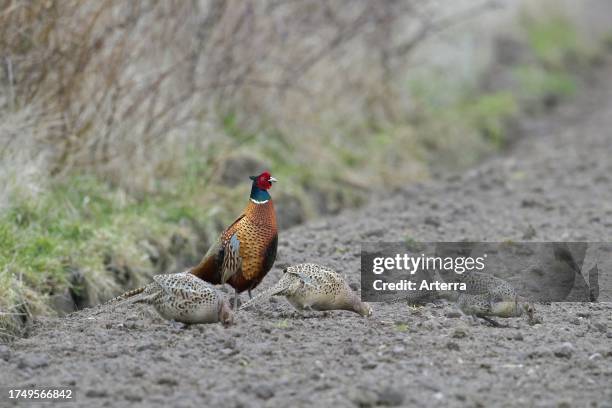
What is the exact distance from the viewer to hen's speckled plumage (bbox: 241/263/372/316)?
5.72 metres

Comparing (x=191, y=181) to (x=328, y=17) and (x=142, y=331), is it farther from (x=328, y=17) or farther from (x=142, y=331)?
(x=142, y=331)

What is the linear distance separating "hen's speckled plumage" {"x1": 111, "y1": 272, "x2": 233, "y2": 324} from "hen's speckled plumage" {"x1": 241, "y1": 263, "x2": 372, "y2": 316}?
1.13 feet

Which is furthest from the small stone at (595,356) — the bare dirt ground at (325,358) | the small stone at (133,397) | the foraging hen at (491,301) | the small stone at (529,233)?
the small stone at (529,233)

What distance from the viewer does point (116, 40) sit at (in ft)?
29.5

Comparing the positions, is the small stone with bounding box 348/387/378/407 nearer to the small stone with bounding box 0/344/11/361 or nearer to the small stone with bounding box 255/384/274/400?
the small stone with bounding box 255/384/274/400

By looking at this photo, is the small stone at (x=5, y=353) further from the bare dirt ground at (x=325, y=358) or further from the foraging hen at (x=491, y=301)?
the foraging hen at (x=491, y=301)

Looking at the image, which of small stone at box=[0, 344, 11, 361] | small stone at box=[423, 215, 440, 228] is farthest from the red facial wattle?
small stone at box=[423, 215, 440, 228]

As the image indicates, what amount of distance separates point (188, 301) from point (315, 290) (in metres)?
0.69

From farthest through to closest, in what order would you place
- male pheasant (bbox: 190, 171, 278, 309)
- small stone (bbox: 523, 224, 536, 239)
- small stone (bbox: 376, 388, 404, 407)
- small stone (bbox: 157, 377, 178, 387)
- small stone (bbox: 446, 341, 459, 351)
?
small stone (bbox: 523, 224, 536, 239)
male pheasant (bbox: 190, 171, 278, 309)
small stone (bbox: 446, 341, 459, 351)
small stone (bbox: 157, 377, 178, 387)
small stone (bbox: 376, 388, 404, 407)

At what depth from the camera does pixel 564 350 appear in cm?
515

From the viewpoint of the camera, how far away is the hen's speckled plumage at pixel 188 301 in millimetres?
5492

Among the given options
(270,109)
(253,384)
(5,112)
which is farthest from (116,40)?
(253,384)

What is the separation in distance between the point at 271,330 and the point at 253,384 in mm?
871

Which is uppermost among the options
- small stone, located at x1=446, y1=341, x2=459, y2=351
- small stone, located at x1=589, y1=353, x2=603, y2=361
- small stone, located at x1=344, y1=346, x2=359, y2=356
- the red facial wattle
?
the red facial wattle
